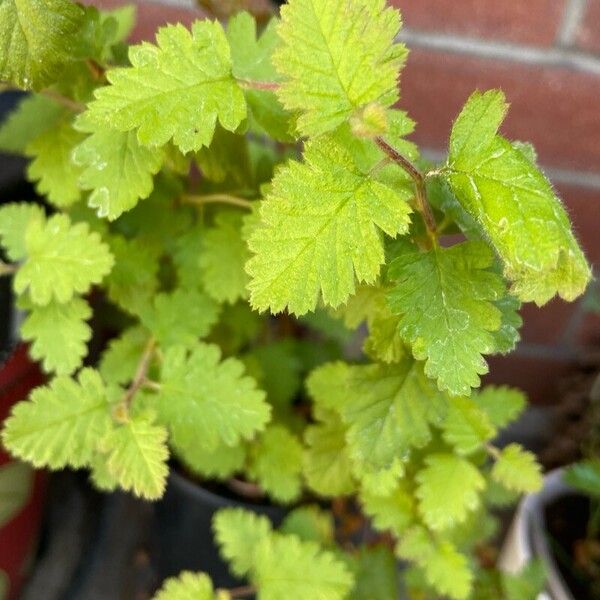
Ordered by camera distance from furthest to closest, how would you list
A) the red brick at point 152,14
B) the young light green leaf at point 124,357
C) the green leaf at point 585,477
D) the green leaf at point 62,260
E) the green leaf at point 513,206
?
1. the red brick at point 152,14
2. the green leaf at point 585,477
3. the young light green leaf at point 124,357
4. the green leaf at point 62,260
5. the green leaf at point 513,206

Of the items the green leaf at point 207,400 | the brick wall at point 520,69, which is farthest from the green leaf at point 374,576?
the brick wall at point 520,69

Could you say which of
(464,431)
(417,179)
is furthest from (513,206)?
(464,431)

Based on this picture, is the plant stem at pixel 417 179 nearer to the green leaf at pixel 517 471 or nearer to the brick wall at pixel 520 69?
the green leaf at pixel 517 471

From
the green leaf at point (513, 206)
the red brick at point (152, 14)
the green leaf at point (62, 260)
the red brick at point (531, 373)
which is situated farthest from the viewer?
the red brick at point (531, 373)

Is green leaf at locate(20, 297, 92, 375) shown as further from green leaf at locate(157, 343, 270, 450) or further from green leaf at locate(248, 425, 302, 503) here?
green leaf at locate(248, 425, 302, 503)

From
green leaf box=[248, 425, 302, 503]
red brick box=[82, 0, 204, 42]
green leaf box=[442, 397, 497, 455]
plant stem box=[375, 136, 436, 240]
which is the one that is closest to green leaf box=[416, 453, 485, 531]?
green leaf box=[442, 397, 497, 455]

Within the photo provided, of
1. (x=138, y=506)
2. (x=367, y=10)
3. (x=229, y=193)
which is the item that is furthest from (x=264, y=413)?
(x=138, y=506)

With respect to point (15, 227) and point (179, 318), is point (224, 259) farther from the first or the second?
point (15, 227)
